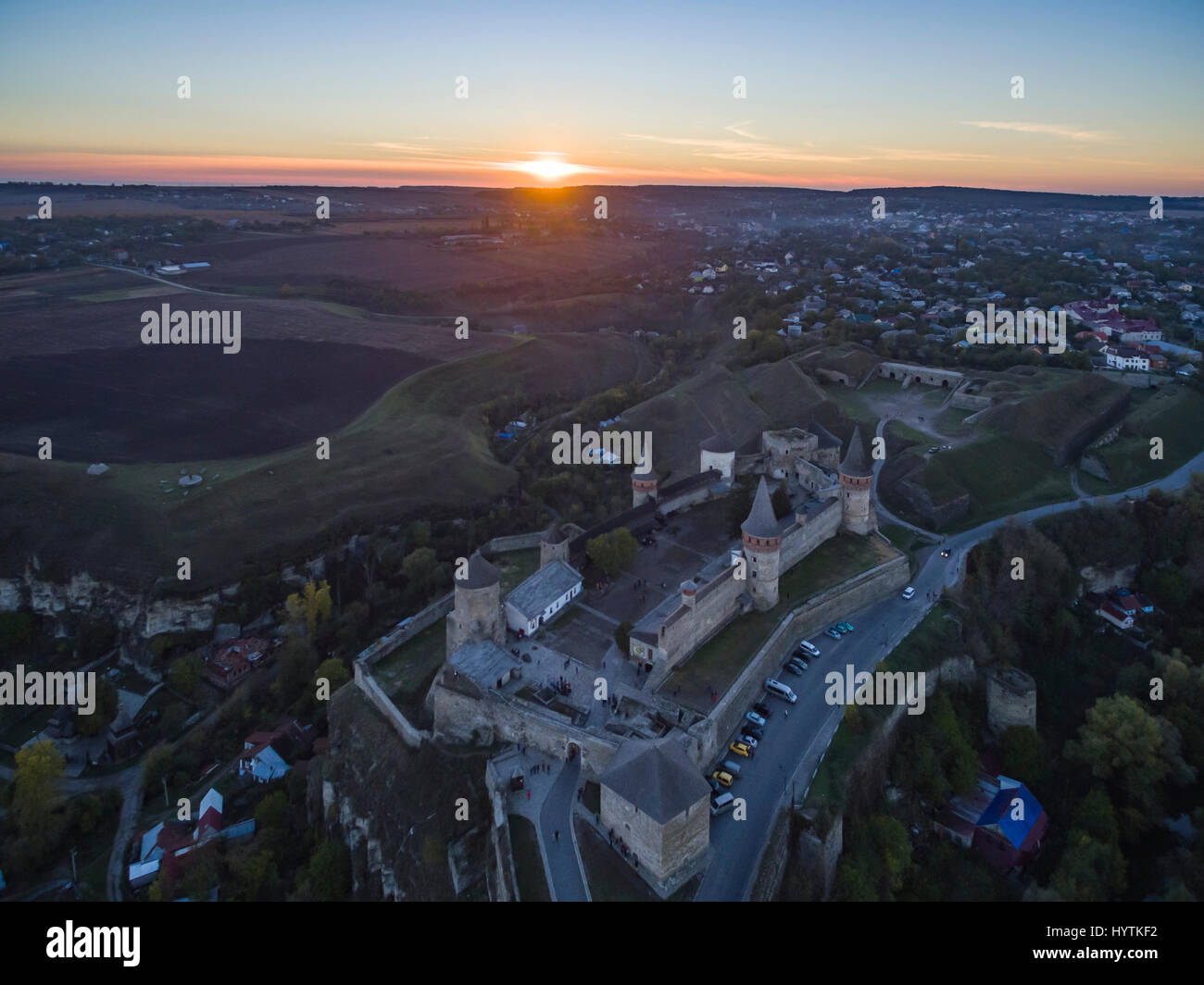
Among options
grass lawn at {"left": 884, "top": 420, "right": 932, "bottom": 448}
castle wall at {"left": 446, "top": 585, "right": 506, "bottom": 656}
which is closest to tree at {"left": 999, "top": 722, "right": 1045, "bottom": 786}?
castle wall at {"left": 446, "top": 585, "right": 506, "bottom": 656}

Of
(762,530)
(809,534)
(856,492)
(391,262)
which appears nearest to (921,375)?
(856,492)

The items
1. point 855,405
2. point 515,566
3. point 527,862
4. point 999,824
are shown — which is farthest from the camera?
point 855,405

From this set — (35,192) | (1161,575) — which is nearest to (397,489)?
(1161,575)

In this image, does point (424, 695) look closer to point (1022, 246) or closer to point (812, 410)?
point (812, 410)

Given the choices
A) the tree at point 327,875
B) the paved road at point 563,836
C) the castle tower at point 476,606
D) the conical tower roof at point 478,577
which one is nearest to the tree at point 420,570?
the castle tower at point 476,606

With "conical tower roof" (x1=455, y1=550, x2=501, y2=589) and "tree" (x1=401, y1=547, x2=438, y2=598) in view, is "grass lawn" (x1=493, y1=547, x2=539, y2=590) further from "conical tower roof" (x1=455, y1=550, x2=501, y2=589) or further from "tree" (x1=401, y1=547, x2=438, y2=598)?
"tree" (x1=401, y1=547, x2=438, y2=598)

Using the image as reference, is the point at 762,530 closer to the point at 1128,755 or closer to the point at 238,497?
the point at 1128,755
